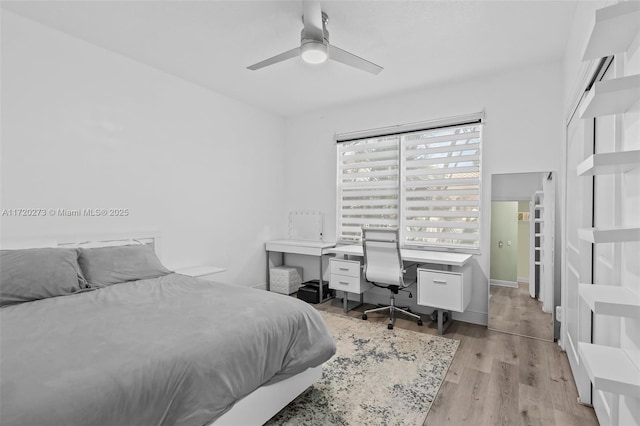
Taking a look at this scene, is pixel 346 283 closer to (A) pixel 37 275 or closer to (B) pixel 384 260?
(B) pixel 384 260

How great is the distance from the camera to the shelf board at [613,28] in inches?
33.4

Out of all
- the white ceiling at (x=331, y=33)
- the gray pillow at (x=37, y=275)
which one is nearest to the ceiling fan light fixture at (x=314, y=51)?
the white ceiling at (x=331, y=33)

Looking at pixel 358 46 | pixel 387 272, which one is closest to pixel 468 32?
pixel 358 46

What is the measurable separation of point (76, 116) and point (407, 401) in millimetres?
3529

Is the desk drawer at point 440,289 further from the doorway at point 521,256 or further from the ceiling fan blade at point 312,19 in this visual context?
the ceiling fan blade at point 312,19

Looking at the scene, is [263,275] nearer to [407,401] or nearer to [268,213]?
[268,213]

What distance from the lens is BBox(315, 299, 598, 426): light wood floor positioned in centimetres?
196

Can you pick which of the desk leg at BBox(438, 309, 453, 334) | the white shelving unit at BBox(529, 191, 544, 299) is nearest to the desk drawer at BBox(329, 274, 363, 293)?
the desk leg at BBox(438, 309, 453, 334)

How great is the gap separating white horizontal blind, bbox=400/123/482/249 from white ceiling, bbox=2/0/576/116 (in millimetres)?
688

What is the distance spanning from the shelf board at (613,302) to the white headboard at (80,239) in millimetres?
3479

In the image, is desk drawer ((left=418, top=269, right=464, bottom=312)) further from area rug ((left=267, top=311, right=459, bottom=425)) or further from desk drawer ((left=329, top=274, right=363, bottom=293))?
desk drawer ((left=329, top=274, right=363, bottom=293))

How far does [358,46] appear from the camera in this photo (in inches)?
115

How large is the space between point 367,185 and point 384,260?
1.30 meters

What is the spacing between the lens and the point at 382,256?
11.5 ft
